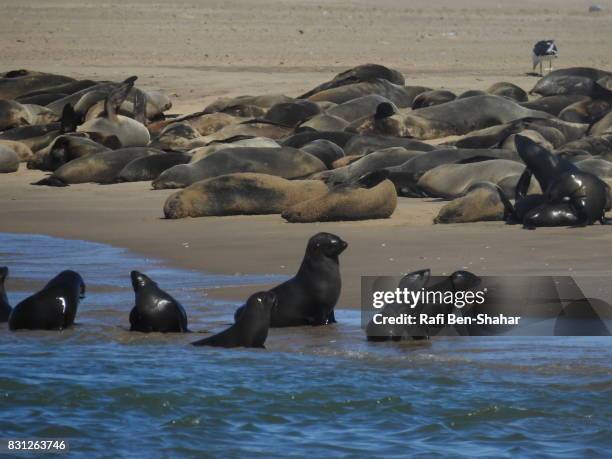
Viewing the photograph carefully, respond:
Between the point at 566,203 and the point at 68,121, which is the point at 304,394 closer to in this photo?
the point at 566,203

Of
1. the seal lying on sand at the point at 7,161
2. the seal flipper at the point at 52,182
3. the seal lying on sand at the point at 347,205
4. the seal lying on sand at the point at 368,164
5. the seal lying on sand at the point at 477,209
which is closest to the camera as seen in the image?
the seal lying on sand at the point at 477,209

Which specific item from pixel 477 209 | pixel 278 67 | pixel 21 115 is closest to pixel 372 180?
pixel 477 209

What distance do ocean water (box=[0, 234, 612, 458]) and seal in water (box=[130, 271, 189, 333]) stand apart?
86mm

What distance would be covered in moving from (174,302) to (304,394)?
1247 mm

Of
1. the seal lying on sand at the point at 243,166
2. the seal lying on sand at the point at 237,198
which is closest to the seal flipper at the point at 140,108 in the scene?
the seal lying on sand at the point at 243,166

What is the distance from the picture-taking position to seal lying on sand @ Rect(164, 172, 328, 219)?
11156 mm

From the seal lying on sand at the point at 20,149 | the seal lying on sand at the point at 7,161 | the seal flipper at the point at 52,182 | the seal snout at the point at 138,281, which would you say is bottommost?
the seal snout at the point at 138,281

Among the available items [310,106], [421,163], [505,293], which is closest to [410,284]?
[505,293]

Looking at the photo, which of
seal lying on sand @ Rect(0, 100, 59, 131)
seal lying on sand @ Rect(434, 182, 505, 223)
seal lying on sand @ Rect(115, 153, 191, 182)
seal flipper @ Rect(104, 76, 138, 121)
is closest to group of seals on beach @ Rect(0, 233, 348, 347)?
seal lying on sand @ Rect(434, 182, 505, 223)

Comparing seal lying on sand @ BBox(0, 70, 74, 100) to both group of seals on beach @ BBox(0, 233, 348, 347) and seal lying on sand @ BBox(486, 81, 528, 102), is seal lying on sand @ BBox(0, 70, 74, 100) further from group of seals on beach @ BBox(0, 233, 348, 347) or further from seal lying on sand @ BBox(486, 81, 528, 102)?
group of seals on beach @ BBox(0, 233, 348, 347)

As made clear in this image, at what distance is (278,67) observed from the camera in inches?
1151

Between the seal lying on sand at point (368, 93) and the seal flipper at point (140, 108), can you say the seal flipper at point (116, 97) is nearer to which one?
the seal flipper at point (140, 108)

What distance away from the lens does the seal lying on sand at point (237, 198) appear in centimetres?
1116

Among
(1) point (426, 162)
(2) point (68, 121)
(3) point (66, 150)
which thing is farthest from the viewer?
(2) point (68, 121)
